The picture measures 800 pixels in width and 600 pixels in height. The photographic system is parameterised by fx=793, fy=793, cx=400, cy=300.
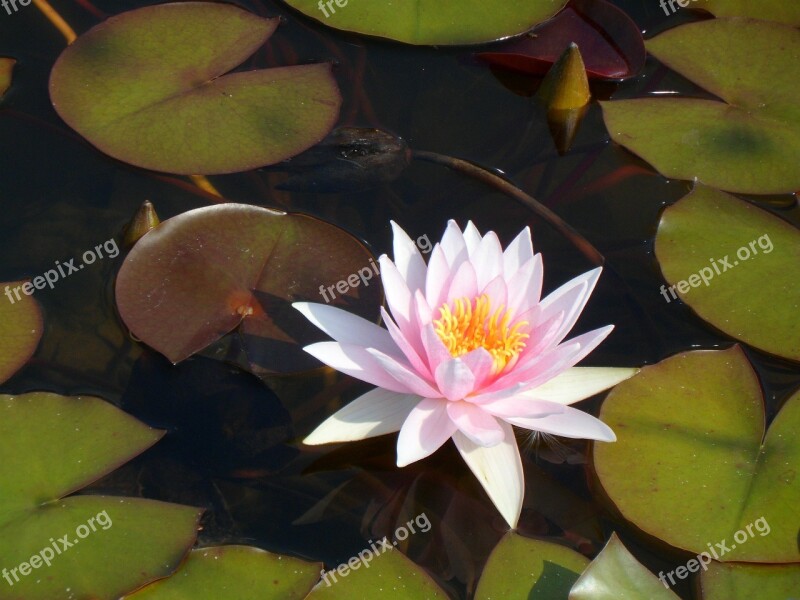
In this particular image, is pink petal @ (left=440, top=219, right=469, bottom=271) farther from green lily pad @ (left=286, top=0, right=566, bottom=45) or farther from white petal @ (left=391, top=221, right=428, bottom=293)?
green lily pad @ (left=286, top=0, right=566, bottom=45)

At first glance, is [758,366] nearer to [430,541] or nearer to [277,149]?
Answer: [430,541]

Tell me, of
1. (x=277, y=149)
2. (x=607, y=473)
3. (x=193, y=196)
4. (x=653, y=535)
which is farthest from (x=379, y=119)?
(x=653, y=535)

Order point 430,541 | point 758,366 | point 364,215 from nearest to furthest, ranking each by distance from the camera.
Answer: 1. point 430,541
2. point 758,366
3. point 364,215
